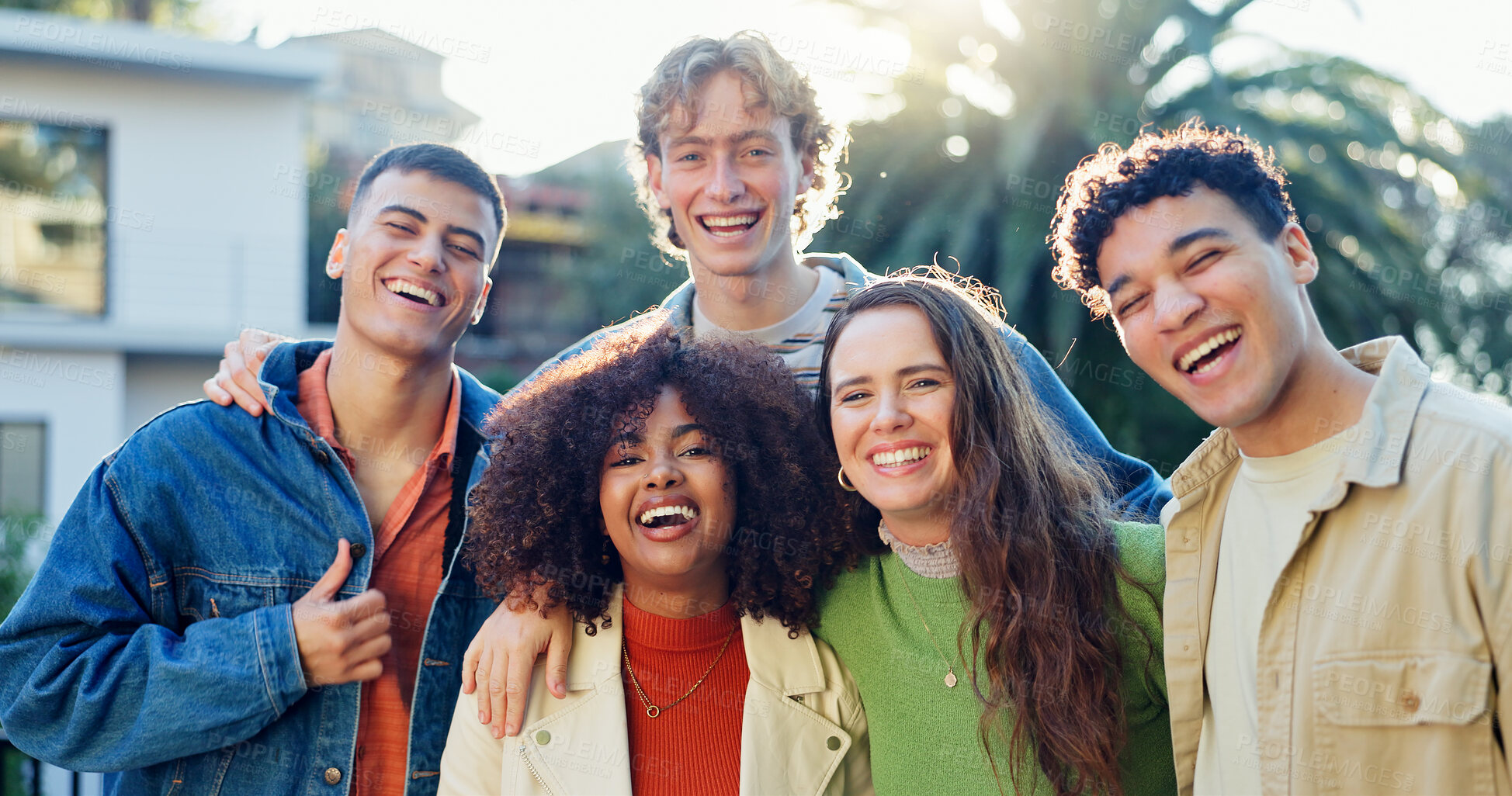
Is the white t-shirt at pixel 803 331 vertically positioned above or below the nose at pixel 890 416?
above

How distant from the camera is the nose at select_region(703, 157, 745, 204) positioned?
3.51 meters

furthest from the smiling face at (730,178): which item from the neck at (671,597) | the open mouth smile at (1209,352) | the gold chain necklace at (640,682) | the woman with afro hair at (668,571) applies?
the open mouth smile at (1209,352)

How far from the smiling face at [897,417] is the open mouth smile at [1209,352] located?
1.89 feet

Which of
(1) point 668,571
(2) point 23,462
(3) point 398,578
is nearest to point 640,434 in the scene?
(1) point 668,571

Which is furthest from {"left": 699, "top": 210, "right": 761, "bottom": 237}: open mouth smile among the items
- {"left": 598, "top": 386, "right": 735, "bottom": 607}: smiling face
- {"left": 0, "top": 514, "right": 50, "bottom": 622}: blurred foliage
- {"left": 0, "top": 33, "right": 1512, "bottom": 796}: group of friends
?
{"left": 0, "top": 514, "right": 50, "bottom": 622}: blurred foliage

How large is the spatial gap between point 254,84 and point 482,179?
925 centimetres

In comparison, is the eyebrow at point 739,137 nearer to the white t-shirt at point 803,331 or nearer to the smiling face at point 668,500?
the white t-shirt at point 803,331

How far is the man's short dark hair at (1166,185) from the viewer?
243 centimetres

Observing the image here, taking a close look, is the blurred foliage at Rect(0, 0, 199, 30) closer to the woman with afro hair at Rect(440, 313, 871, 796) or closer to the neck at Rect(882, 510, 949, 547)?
the woman with afro hair at Rect(440, 313, 871, 796)

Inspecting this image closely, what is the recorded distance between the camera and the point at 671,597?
9.61 feet

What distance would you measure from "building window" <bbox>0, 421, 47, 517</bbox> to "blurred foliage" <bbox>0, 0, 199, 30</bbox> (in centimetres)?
1018

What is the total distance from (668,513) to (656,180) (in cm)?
157

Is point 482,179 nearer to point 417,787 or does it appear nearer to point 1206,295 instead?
point 417,787

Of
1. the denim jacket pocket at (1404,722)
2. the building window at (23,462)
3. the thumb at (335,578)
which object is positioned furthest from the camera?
the building window at (23,462)
